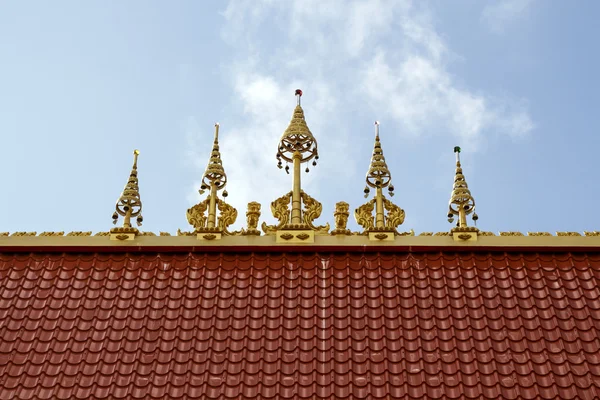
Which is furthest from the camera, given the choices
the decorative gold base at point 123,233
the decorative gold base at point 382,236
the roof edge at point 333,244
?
the decorative gold base at point 123,233

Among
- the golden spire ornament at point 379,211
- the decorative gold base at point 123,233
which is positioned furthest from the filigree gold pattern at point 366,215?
the decorative gold base at point 123,233

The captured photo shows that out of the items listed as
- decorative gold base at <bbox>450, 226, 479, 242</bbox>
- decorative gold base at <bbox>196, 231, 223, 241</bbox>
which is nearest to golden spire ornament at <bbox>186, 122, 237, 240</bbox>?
decorative gold base at <bbox>196, 231, 223, 241</bbox>

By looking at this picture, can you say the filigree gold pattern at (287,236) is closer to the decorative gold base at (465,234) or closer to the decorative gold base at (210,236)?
the decorative gold base at (210,236)

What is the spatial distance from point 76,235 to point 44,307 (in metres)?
2.13

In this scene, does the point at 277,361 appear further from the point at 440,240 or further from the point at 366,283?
the point at 440,240

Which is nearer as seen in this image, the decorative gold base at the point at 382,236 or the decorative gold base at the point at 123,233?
the decorative gold base at the point at 382,236

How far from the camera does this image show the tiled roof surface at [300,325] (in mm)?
18266

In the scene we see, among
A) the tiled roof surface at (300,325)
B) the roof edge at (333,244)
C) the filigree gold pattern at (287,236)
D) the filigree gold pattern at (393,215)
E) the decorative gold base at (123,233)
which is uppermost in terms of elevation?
the filigree gold pattern at (393,215)

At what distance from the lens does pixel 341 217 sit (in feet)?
72.5

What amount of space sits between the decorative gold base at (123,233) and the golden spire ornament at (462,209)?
6186 millimetres

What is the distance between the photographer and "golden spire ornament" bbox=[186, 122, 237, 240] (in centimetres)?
2195

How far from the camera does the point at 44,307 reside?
20484mm

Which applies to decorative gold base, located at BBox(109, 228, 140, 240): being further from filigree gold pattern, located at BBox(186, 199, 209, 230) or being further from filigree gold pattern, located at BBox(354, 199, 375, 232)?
filigree gold pattern, located at BBox(354, 199, 375, 232)

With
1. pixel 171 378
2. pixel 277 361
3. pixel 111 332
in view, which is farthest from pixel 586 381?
pixel 111 332
